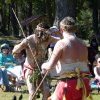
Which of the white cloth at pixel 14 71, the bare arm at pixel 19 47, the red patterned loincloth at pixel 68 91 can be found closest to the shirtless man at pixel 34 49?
the bare arm at pixel 19 47

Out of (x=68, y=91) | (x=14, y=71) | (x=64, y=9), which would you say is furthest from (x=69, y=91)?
(x=64, y=9)

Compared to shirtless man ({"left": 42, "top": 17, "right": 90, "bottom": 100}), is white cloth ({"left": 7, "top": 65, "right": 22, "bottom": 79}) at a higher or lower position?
lower

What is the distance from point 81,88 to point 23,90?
6.55 m

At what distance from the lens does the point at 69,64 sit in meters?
6.48

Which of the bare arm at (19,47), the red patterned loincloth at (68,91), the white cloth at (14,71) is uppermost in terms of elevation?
the bare arm at (19,47)

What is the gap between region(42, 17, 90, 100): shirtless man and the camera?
638 cm

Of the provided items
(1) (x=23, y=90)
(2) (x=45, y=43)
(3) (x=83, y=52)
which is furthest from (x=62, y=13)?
(3) (x=83, y=52)

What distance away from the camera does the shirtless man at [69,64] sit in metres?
6.38

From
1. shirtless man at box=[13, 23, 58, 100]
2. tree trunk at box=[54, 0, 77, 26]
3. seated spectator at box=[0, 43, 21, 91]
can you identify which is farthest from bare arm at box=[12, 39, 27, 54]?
tree trunk at box=[54, 0, 77, 26]

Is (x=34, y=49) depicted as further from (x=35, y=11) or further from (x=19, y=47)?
(x=35, y=11)

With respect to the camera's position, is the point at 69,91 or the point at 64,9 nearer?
the point at 69,91

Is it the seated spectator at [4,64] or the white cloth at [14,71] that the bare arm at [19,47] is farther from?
the white cloth at [14,71]

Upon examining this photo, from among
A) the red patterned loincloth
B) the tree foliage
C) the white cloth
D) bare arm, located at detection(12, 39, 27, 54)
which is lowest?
the tree foliage

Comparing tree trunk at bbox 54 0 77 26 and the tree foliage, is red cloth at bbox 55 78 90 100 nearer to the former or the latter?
tree trunk at bbox 54 0 77 26
